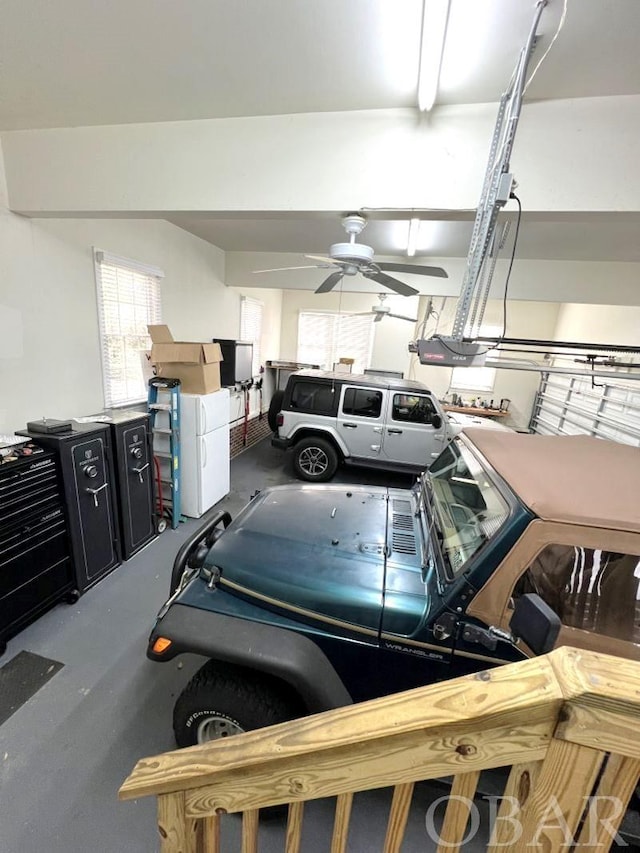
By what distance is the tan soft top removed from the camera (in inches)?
46.3

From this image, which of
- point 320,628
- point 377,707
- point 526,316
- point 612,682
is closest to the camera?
point 612,682

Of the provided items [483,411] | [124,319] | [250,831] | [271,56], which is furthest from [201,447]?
[483,411]

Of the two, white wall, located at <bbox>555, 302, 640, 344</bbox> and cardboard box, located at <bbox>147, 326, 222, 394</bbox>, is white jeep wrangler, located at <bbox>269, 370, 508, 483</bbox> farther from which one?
white wall, located at <bbox>555, 302, 640, 344</bbox>

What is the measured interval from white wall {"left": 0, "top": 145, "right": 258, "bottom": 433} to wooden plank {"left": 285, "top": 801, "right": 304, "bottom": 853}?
3.10 meters

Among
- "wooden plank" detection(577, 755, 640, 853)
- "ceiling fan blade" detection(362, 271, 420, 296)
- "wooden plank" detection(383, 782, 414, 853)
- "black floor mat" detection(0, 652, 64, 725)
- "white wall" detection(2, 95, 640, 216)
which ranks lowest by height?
"black floor mat" detection(0, 652, 64, 725)

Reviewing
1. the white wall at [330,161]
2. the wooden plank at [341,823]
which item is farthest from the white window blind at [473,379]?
the wooden plank at [341,823]

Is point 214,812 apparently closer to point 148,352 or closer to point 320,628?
point 320,628

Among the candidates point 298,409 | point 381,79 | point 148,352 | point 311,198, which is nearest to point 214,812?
point 311,198

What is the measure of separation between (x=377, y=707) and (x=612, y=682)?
1.24ft

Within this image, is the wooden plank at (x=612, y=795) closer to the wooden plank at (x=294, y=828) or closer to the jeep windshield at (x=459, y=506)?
the wooden plank at (x=294, y=828)

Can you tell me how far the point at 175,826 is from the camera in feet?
2.54

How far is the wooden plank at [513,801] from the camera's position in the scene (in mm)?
577

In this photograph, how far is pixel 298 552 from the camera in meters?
1.70

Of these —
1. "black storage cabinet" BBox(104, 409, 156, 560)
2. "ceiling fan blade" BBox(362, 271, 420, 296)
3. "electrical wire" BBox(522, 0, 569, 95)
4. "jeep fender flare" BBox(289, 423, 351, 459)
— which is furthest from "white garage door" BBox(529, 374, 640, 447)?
"black storage cabinet" BBox(104, 409, 156, 560)
